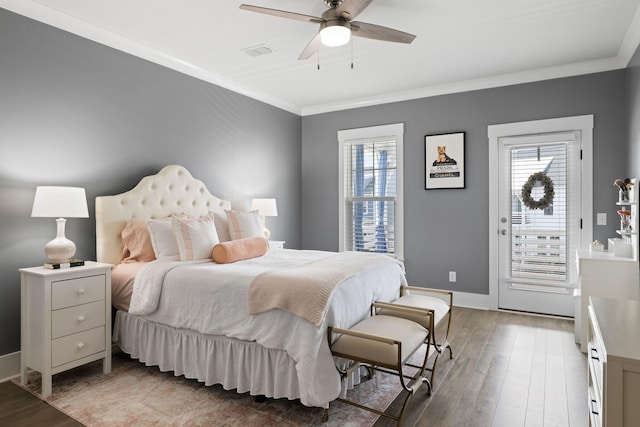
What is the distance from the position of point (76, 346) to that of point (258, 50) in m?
2.95

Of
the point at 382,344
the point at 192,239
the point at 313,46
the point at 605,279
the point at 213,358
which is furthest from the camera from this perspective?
the point at 605,279

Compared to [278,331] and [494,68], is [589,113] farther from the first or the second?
[278,331]

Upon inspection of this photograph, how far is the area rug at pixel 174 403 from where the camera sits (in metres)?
2.22

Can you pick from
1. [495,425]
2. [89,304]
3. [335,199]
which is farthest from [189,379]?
[335,199]

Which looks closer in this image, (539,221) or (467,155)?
(539,221)

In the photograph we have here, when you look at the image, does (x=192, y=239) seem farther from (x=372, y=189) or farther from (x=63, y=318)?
(x=372, y=189)

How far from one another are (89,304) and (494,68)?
449 cm

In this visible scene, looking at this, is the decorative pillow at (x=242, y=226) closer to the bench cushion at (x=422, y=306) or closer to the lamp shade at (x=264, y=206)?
the lamp shade at (x=264, y=206)

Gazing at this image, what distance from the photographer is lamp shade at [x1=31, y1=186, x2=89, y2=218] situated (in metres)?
2.57

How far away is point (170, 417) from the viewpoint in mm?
2266

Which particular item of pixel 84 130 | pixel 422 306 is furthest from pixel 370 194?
pixel 84 130

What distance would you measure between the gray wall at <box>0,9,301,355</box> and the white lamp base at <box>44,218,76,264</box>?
0.30 m

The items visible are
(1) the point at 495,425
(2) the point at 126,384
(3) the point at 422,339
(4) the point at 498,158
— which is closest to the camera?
(1) the point at 495,425

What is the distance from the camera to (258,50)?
3734 millimetres
